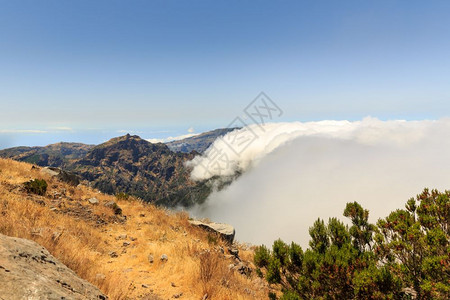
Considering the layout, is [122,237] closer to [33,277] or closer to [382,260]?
[33,277]

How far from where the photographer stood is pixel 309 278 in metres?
7.71

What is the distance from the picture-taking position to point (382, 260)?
25.1ft

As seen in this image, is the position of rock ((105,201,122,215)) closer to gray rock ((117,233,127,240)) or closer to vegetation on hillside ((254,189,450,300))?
gray rock ((117,233,127,240))

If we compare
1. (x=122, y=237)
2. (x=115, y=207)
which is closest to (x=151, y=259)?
(x=122, y=237)

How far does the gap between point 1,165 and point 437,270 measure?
2792 centimetres

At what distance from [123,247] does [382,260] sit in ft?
36.9

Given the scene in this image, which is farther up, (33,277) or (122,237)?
(33,277)

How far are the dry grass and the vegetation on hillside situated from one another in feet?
6.77

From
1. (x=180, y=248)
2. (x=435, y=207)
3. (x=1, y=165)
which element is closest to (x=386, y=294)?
(x=435, y=207)

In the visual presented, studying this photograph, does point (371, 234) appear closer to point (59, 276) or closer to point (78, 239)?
point (59, 276)

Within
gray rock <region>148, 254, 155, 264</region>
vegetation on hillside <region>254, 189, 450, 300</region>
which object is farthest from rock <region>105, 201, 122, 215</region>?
vegetation on hillside <region>254, 189, 450, 300</region>

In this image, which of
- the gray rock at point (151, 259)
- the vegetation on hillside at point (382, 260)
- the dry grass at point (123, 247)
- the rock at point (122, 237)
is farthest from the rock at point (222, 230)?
the gray rock at point (151, 259)

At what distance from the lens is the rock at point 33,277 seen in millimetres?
3010

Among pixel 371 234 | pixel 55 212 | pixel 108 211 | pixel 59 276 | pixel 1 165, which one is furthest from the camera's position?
Answer: pixel 1 165
